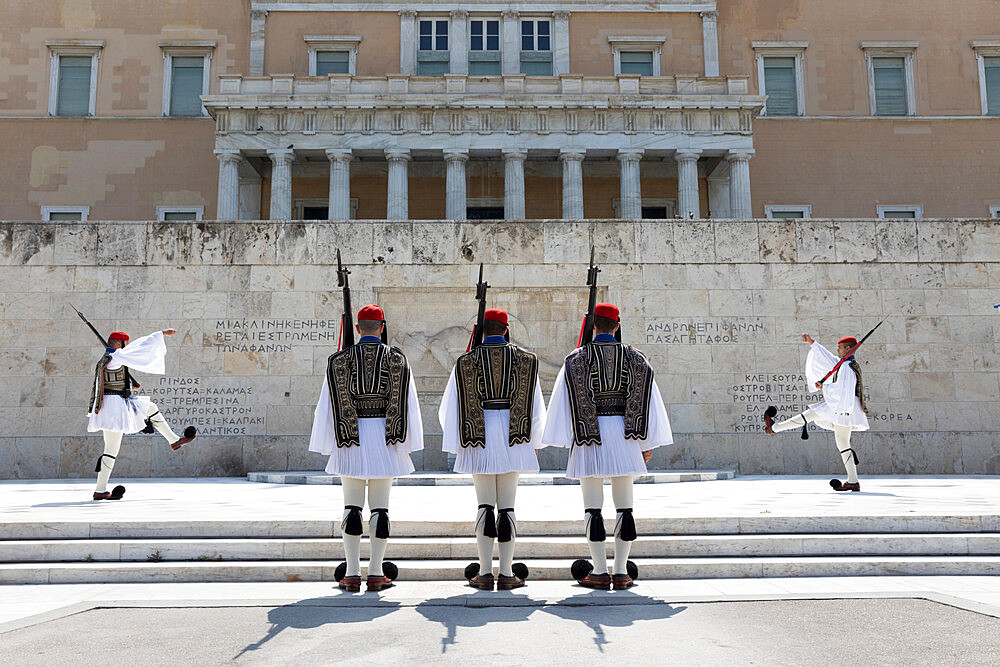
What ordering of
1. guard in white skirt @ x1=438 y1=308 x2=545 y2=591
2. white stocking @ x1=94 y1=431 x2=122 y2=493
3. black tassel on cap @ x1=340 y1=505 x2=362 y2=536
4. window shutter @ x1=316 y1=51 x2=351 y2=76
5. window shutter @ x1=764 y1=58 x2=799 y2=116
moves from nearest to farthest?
black tassel on cap @ x1=340 y1=505 x2=362 y2=536 → guard in white skirt @ x1=438 y1=308 x2=545 y2=591 → white stocking @ x1=94 y1=431 x2=122 y2=493 → window shutter @ x1=316 y1=51 x2=351 y2=76 → window shutter @ x1=764 y1=58 x2=799 y2=116

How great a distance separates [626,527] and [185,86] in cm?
3637

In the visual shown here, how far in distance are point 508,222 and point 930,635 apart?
10922mm

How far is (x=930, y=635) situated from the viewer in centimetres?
460

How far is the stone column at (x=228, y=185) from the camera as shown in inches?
1292

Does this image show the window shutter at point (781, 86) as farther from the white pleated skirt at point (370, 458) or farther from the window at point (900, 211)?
the white pleated skirt at point (370, 458)

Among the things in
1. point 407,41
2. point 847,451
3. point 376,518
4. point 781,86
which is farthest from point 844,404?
point 407,41

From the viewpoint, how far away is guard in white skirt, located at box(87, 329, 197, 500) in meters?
10.1

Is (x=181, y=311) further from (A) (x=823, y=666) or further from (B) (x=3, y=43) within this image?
(B) (x=3, y=43)

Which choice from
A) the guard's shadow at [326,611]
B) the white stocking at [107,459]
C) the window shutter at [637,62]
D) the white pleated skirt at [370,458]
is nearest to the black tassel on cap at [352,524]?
the white pleated skirt at [370,458]

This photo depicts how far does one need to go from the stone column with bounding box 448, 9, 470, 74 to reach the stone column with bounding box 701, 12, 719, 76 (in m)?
10.9

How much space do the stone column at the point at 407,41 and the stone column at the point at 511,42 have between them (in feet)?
13.2

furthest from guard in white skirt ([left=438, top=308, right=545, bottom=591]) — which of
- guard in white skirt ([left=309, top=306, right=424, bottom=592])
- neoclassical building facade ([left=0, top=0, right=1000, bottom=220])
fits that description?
neoclassical building facade ([left=0, top=0, right=1000, bottom=220])

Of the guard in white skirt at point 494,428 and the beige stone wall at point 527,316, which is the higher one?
the beige stone wall at point 527,316

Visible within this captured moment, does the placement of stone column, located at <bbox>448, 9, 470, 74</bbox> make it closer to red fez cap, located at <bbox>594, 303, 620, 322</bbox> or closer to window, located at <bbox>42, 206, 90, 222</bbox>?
window, located at <bbox>42, 206, 90, 222</bbox>
